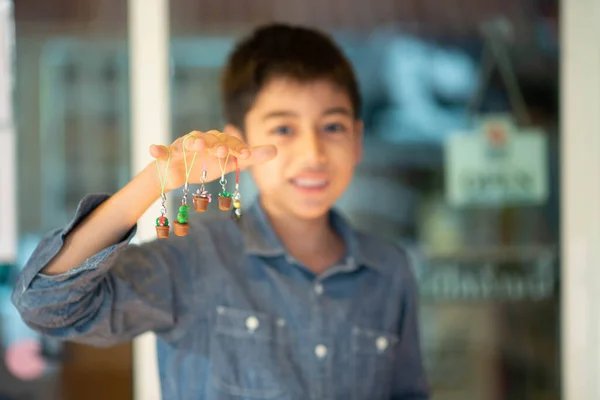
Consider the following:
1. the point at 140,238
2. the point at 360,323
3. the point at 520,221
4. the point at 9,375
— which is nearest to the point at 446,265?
the point at 520,221

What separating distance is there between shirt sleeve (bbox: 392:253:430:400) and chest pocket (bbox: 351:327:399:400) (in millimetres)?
58

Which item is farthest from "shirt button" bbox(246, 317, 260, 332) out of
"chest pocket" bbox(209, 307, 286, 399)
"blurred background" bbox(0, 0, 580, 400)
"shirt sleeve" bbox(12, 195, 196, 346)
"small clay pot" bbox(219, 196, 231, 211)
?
"blurred background" bbox(0, 0, 580, 400)

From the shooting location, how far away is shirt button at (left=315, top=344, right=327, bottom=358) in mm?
1516

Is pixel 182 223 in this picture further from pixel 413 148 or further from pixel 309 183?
pixel 413 148

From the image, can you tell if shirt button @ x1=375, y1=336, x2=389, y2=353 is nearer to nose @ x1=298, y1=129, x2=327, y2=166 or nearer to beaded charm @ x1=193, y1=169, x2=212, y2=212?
nose @ x1=298, y1=129, x2=327, y2=166

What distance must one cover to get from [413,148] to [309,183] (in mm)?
969

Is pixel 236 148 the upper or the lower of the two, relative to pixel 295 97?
lower

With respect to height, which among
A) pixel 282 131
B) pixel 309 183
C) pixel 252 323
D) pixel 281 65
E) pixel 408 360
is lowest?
pixel 408 360

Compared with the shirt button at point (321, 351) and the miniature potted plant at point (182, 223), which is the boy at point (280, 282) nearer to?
the shirt button at point (321, 351)

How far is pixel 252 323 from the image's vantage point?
149 cm

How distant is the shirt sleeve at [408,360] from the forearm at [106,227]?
727 mm

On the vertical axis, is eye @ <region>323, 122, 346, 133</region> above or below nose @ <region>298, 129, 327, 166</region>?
above

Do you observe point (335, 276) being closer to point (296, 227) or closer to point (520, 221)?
point (296, 227)

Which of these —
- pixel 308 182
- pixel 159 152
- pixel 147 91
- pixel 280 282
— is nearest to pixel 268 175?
pixel 308 182
